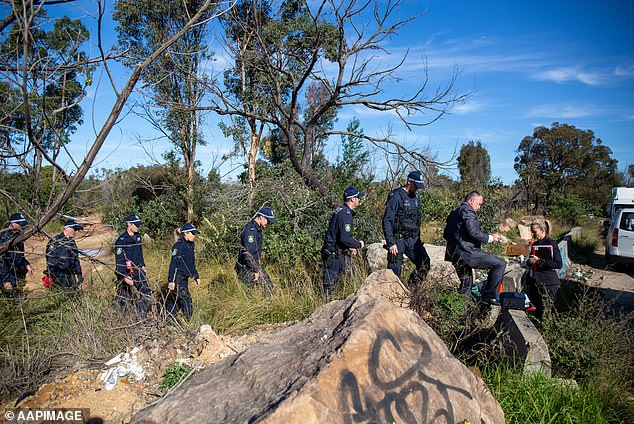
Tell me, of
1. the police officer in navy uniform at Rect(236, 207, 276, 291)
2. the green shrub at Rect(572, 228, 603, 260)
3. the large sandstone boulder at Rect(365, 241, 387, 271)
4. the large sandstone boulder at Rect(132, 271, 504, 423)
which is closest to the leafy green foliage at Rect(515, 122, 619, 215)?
the green shrub at Rect(572, 228, 603, 260)

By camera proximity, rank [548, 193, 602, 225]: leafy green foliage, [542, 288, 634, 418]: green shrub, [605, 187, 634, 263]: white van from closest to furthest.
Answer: [542, 288, 634, 418]: green shrub < [605, 187, 634, 263]: white van < [548, 193, 602, 225]: leafy green foliage

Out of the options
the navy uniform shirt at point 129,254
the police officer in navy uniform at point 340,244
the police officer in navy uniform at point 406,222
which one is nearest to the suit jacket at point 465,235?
the police officer in navy uniform at point 406,222

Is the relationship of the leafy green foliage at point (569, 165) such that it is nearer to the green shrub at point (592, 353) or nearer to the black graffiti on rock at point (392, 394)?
the green shrub at point (592, 353)

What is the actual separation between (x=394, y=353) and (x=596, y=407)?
1.97 m

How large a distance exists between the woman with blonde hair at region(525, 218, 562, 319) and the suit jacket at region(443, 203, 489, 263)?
739 mm

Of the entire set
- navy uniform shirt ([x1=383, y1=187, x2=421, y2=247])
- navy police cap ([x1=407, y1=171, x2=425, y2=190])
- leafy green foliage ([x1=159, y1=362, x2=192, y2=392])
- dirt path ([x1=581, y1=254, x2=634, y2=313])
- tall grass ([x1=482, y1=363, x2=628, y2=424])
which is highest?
navy police cap ([x1=407, y1=171, x2=425, y2=190])

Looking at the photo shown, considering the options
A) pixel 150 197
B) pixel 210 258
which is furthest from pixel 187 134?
pixel 210 258

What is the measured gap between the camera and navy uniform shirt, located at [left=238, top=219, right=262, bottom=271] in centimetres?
630

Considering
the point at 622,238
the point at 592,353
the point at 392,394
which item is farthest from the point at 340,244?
the point at 622,238

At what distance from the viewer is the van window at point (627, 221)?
1099 centimetres

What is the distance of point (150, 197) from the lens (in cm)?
1725

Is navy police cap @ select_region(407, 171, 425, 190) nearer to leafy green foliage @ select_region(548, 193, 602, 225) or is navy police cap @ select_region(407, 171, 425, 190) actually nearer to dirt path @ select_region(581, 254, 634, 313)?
dirt path @ select_region(581, 254, 634, 313)

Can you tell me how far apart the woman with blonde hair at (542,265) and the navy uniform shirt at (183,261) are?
16.0 feet

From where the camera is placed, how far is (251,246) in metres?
6.45
